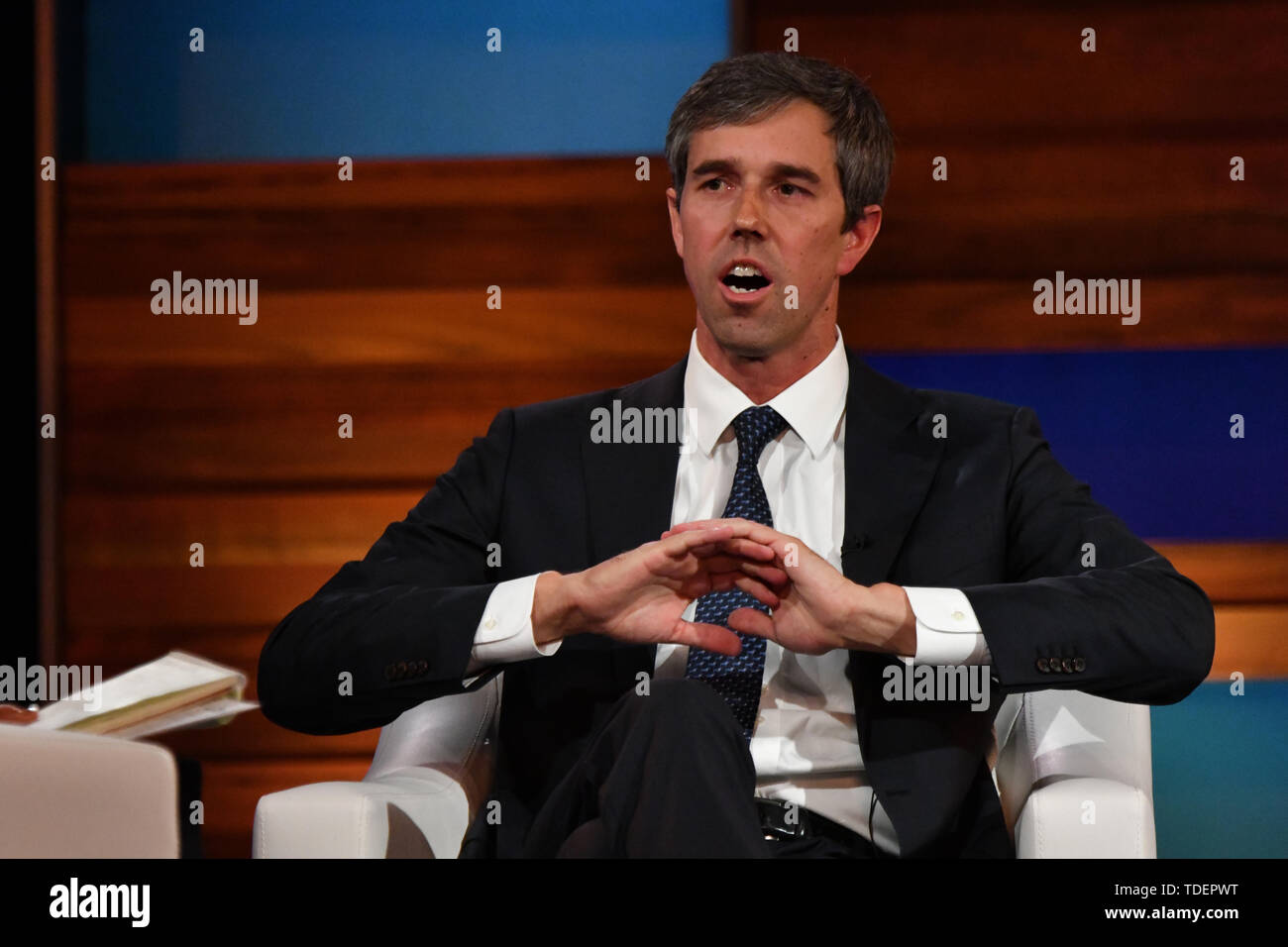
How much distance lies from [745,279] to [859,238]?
260mm

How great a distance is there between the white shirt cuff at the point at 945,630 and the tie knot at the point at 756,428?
1.24 feet

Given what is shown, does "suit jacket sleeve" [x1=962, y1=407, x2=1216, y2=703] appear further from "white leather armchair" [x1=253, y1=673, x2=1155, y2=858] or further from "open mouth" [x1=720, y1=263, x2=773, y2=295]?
"open mouth" [x1=720, y1=263, x2=773, y2=295]

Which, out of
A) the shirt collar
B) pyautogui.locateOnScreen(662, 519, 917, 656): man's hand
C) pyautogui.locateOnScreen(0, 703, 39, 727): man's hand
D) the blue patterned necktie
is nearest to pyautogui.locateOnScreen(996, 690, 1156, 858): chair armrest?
pyautogui.locateOnScreen(662, 519, 917, 656): man's hand

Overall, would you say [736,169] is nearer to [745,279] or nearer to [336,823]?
[745,279]

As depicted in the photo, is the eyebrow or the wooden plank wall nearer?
the eyebrow

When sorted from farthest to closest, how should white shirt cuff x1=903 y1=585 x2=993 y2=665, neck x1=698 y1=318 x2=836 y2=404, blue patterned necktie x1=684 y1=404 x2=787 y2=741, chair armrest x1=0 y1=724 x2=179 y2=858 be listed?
neck x1=698 y1=318 x2=836 y2=404
blue patterned necktie x1=684 y1=404 x2=787 y2=741
white shirt cuff x1=903 y1=585 x2=993 y2=665
chair armrest x1=0 y1=724 x2=179 y2=858

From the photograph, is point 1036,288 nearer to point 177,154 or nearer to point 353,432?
point 353,432

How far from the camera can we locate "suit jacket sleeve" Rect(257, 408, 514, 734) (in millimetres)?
1841

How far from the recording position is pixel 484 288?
3.15 metres

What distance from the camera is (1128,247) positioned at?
3.00 meters

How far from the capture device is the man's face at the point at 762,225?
209 cm

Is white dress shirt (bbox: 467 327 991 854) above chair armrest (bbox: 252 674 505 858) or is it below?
above
